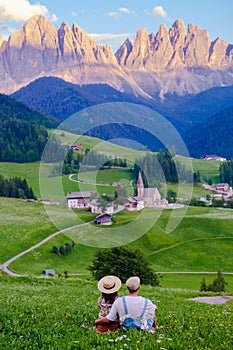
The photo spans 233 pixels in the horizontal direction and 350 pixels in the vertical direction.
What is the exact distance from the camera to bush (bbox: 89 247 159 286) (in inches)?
2180

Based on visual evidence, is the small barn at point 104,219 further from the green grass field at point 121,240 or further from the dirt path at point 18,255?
the dirt path at point 18,255

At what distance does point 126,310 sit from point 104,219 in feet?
274

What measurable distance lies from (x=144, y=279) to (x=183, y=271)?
32068 mm

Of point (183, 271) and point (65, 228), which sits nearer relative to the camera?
point (183, 271)

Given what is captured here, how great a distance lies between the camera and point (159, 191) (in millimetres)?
127688

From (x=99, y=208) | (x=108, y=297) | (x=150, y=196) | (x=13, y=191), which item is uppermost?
(x=108, y=297)

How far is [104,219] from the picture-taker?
315ft

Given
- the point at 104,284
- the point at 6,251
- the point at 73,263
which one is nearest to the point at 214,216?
the point at 73,263

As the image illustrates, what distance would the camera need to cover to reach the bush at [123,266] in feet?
182

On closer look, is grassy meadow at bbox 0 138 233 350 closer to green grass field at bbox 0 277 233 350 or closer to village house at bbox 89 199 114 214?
green grass field at bbox 0 277 233 350

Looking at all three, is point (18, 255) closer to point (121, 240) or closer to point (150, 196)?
point (121, 240)

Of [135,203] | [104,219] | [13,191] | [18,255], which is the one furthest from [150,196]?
[13,191]

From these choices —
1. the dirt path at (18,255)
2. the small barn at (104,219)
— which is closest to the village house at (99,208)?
the small barn at (104,219)

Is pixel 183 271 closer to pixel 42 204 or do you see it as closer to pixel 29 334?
pixel 42 204
